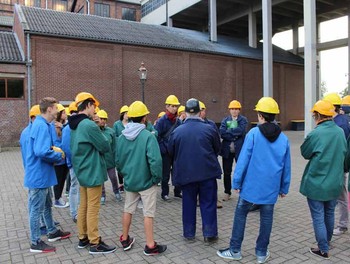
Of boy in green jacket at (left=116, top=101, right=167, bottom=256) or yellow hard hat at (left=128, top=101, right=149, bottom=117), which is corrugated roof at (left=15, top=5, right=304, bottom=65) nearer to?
yellow hard hat at (left=128, top=101, right=149, bottom=117)

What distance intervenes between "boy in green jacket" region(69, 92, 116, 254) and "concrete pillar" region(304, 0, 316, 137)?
1653 centimetres

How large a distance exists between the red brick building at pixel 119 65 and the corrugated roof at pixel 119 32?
63mm

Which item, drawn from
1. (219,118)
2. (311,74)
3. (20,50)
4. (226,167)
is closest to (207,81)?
(219,118)

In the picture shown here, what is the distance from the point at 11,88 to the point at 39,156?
1790 centimetres

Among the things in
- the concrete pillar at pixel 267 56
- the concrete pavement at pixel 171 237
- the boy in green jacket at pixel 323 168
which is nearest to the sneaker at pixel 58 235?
the concrete pavement at pixel 171 237

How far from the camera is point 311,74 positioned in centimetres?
1877

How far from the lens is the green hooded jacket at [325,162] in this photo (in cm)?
393

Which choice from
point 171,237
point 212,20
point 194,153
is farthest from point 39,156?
point 212,20

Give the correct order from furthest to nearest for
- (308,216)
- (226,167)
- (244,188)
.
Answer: (226,167), (308,216), (244,188)

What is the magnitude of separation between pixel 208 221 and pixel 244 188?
3.06 ft

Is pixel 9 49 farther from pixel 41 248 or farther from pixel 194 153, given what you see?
pixel 194 153

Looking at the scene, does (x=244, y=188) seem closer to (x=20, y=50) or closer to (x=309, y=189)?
(x=309, y=189)

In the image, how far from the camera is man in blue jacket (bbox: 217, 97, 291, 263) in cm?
376

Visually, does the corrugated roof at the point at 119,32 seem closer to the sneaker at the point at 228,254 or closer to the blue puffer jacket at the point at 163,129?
the blue puffer jacket at the point at 163,129
